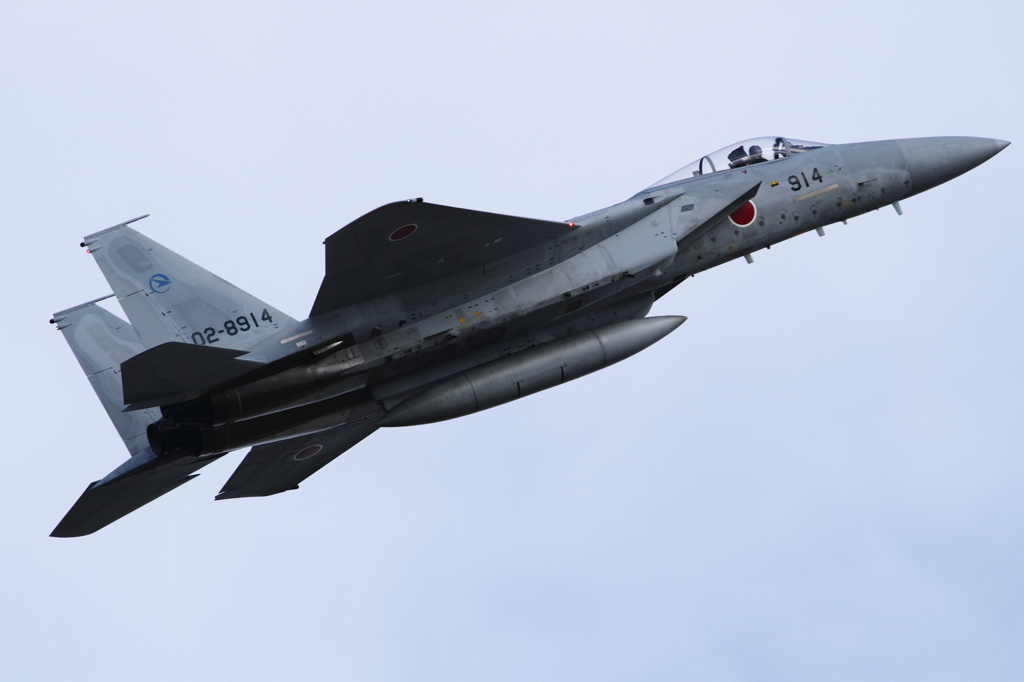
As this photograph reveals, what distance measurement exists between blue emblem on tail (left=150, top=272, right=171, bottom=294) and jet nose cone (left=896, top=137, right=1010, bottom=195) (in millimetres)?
11690

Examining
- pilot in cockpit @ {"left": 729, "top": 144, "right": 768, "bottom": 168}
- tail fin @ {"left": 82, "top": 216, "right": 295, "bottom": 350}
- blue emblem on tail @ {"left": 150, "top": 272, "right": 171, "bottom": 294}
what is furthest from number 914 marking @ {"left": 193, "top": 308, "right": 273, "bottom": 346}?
pilot in cockpit @ {"left": 729, "top": 144, "right": 768, "bottom": 168}

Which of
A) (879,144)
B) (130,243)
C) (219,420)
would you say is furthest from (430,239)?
(879,144)

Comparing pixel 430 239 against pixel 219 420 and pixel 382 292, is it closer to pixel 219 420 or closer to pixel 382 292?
pixel 382 292

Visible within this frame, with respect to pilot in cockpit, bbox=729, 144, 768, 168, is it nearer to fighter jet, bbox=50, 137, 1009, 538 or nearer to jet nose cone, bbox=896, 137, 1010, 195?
fighter jet, bbox=50, 137, 1009, 538

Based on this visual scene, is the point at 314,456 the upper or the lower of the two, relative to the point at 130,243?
lower

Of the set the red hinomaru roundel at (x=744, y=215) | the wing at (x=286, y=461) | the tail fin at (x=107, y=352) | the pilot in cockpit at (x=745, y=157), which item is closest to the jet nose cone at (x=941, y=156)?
the pilot in cockpit at (x=745, y=157)

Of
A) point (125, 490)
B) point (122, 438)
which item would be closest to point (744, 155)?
point (122, 438)

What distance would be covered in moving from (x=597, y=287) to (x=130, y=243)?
6.90 m

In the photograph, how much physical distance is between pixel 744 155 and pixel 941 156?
10.9 ft

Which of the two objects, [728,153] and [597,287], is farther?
[728,153]

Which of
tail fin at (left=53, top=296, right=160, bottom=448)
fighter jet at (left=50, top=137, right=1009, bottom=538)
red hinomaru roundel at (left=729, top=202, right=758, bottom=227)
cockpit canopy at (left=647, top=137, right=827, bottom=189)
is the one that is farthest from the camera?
cockpit canopy at (left=647, top=137, right=827, bottom=189)

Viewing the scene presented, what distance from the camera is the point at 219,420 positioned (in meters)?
15.7

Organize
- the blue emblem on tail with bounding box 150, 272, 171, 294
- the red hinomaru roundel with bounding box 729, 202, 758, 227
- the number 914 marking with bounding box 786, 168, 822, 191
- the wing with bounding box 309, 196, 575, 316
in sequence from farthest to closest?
the number 914 marking with bounding box 786, 168, 822, 191 < the red hinomaru roundel with bounding box 729, 202, 758, 227 < the blue emblem on tail with bounding box 150, 272, 171, 294 < the wing with bounding box 309, 196, 575, 316

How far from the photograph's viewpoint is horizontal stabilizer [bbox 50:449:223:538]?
650 inches
